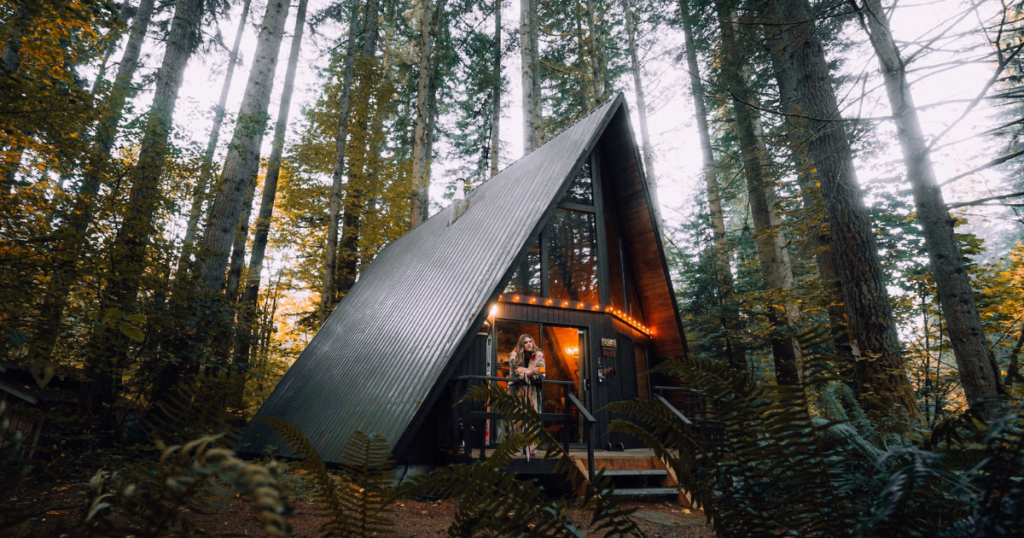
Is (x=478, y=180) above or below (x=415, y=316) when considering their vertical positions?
above

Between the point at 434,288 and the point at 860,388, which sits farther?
the point at 434,288

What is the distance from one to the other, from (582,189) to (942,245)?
210 inches

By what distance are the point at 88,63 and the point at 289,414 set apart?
5.48 m

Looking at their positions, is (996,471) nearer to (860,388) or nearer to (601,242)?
(860,388)

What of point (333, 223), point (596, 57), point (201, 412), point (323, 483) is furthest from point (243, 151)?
point (596, 57)

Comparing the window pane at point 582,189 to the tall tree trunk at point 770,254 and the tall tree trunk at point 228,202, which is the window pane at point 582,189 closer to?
the tall tree trunk at point 770,254

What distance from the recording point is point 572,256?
27.5 ft

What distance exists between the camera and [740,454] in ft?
4.18

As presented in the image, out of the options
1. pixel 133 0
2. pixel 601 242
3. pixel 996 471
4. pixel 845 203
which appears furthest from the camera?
pixel 133 0

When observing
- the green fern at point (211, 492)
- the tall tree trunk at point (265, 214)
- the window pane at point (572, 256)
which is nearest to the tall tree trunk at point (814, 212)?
the window pane at point (572, 256)

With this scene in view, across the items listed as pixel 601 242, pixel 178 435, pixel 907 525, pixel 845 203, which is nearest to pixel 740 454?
pixel 907 525

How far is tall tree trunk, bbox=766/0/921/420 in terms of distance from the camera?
5.57 m

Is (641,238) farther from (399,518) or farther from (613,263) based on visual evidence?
(399,518)

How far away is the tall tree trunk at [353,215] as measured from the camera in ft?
47.8
